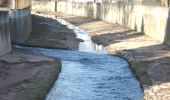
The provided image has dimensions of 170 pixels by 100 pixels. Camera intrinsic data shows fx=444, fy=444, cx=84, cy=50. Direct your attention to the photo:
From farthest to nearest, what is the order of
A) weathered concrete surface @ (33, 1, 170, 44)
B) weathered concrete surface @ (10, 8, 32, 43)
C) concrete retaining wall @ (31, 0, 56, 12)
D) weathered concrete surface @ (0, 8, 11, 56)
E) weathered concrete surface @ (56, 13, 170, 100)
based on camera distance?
concrete retaining wall @ (31, 0, 56, 12) < weathered concrete surface @ (33, 1, 170, 44) < weathered concrete surface @ (10, 8, 32, 43) < weathered concrete surface @ (0, 8, 11, 56) < weathered concrete surface @ (56, 13, 170, 100)

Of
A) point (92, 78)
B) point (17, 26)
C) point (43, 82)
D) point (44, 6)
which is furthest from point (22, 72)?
point (44, 6)

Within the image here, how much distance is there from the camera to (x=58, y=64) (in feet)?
82.5

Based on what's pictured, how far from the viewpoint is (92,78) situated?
72.5 feet

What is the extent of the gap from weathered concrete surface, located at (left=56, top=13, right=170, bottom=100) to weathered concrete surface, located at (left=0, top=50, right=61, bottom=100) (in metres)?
4.42

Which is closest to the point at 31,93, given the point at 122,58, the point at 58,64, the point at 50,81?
the point at 50,81

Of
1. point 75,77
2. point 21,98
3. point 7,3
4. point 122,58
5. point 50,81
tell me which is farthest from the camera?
point 7,3

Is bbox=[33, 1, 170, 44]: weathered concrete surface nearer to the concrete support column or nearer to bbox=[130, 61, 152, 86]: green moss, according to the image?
the concrete support column

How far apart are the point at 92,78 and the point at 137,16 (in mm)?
25811

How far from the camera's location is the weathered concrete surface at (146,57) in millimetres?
19620

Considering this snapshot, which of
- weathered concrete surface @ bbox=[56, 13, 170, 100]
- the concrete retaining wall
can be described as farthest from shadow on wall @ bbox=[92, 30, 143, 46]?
the concrete retaining wall

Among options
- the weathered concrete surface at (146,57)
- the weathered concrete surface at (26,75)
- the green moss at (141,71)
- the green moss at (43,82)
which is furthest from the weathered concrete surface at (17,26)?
the green moss at (141,71)

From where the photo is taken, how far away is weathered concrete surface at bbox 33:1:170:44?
117ft

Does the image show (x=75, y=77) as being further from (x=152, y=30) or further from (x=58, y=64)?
(x=152, y=30)

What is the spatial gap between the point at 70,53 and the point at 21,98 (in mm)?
13752
